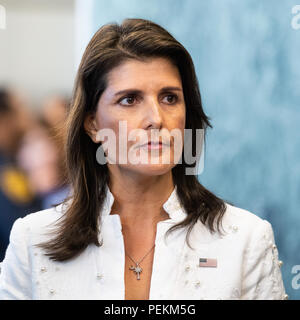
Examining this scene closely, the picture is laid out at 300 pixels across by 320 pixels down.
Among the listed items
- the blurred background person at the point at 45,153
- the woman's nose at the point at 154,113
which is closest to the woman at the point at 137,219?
the woman's nose at the point at 154,113

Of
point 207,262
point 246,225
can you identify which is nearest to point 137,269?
point 207,262

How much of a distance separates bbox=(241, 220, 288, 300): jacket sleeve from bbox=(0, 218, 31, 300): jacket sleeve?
73 cm

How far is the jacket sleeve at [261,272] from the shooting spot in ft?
5.29

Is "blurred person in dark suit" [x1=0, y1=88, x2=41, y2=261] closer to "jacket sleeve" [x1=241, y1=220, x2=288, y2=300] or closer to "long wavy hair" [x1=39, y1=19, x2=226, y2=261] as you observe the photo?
"long wavy hair" [x1=39, y1=19, x2=226, y2=261]

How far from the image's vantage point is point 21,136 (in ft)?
7.54

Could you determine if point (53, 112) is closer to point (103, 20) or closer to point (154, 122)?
point (103, 20)

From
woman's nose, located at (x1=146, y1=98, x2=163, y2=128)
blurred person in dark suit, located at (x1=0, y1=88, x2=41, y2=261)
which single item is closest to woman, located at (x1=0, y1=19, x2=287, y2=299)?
woman's nose, located at (x1=146, y1=98, x2=163, y2=128)

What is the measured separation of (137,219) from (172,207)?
13cm

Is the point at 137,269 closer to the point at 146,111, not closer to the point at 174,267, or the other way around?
the point at 174,267

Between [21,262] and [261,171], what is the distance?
104 cm

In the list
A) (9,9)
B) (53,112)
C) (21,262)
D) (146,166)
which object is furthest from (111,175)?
Result: (9,9)

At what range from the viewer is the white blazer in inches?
62.9

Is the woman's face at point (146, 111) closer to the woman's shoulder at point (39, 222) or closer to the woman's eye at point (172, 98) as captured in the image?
the woman's eye at point (172, 98)

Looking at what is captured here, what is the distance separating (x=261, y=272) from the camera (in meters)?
1.62
